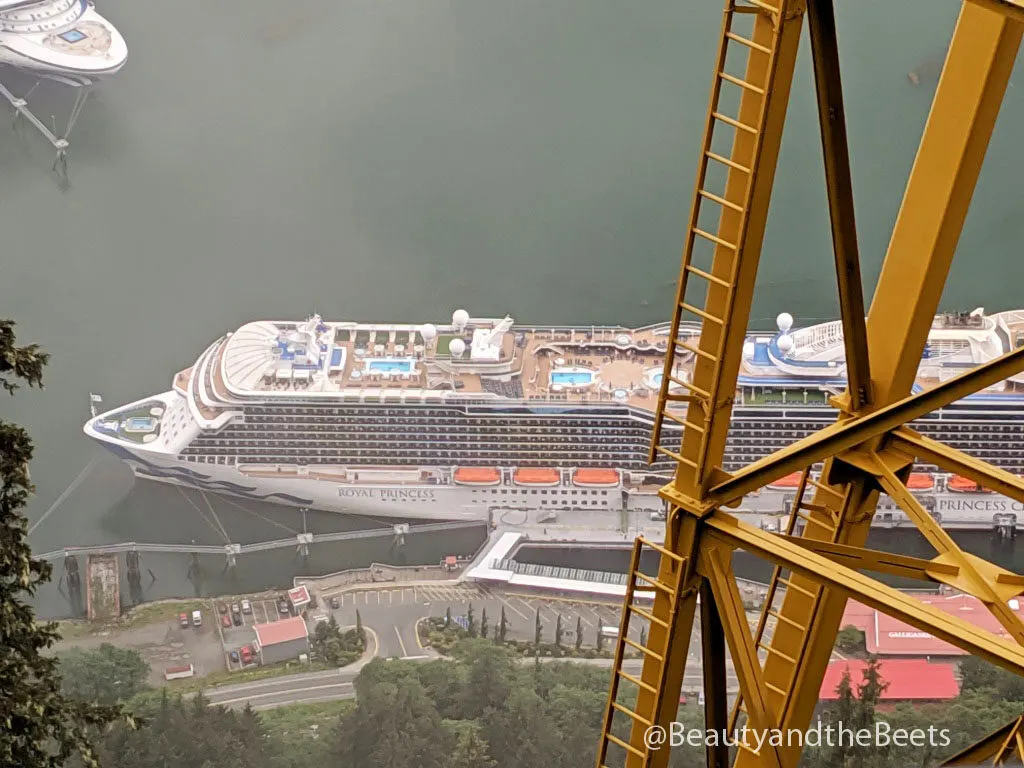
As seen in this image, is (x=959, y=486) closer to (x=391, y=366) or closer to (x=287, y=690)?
(x=391, y=366)

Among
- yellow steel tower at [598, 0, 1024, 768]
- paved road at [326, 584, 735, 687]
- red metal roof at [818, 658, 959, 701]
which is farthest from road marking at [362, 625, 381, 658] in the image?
yellow steel tower at [598, 0, 1024, 768]

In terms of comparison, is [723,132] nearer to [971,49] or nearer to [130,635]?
[130,635]

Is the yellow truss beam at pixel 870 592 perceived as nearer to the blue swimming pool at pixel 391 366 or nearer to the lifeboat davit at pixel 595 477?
the lifeboat davit at pixel 595 477

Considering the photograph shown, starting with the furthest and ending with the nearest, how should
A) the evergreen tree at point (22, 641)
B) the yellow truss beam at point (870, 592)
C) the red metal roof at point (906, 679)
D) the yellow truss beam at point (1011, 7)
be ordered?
1. the red metal roof at point (906, 679)
2. the evergreen tree at point (22, 641)
3. the yellow truss beam at point (870, 592)
4. the yellow truss beam at point (1011, 7)

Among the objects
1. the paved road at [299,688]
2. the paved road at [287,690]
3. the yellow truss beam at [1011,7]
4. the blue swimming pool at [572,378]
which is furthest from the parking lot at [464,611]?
the yellow truss beam at [1011,7]

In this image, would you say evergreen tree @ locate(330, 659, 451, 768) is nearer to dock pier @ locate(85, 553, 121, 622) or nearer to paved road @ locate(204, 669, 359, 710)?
paved road @ locate(204, 669, 359, 710)
